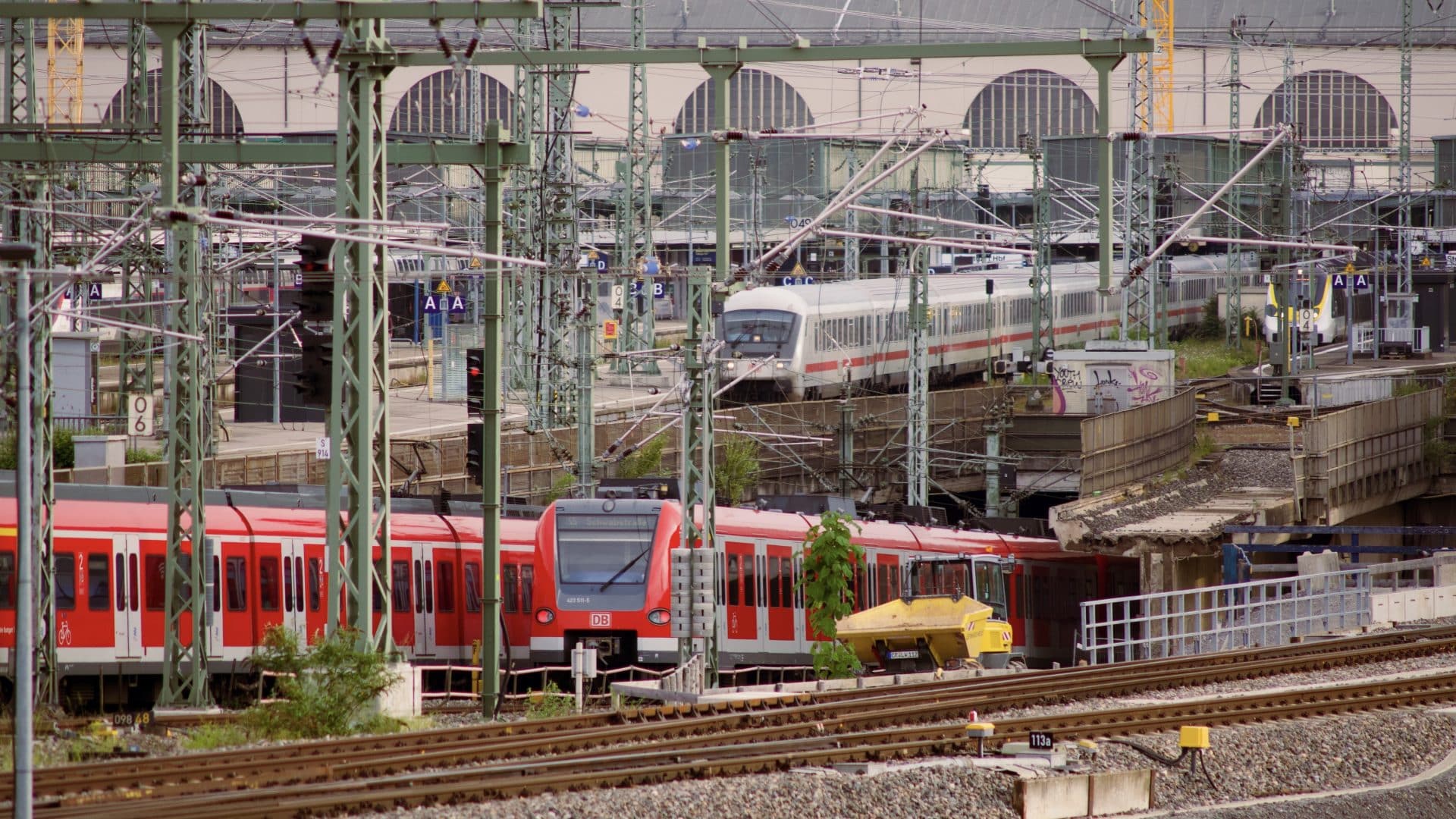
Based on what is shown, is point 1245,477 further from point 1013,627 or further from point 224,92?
point 224,92

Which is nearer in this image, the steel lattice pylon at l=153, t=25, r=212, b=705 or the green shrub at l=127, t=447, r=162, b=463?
Answer: the steel lattice pylon at l=153, t=25, r=212, b=705

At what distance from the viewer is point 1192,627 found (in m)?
35.4

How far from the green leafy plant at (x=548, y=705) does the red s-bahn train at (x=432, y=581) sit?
167 cm

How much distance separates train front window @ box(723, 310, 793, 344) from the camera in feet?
163

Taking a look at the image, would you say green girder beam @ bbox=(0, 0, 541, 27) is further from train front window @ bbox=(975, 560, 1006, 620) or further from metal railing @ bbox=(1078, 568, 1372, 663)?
train front window @ bbox=(975, 560, 1006, 620)

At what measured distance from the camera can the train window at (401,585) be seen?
24859 mm

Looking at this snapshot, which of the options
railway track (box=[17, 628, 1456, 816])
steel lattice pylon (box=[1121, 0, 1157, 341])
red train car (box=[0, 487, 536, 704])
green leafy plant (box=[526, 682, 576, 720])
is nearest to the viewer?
railway track (box=[17, 628, 1456, 816])

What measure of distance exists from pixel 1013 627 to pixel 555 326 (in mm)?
12139

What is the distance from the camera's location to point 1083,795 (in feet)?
52.4

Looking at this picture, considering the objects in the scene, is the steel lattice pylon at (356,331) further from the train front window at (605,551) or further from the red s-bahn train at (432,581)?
the train front window at (605,551)

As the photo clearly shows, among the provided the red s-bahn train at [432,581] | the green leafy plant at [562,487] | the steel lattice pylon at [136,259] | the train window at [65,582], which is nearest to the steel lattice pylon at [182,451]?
the red s-bahn train at [432,581]

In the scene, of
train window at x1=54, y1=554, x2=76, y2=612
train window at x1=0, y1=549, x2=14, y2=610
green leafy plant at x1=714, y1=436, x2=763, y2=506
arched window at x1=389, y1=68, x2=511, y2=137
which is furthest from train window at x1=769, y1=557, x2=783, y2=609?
arched window at x1=389, y1=68, x2=511, y2=137

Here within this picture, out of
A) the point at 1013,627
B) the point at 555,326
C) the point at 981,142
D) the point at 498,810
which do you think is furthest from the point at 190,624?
the point at 981,142

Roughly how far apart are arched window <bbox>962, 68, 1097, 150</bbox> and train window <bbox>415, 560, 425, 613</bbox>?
63102mm
